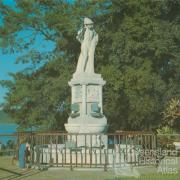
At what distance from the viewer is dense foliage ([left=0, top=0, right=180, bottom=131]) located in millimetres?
29594

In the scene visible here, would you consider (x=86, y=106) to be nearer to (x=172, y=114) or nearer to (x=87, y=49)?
(x=87, y=49)

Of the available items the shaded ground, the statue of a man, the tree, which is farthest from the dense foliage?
the shaded ground

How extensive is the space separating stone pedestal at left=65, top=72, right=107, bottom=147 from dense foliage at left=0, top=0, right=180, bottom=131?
7.67 m

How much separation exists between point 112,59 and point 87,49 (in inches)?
316

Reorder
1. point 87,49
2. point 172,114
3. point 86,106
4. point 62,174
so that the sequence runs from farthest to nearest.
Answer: point 172,114 → point 87,49 → point 86,106 → point 62,174

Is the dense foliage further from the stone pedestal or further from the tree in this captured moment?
the stone pedestal

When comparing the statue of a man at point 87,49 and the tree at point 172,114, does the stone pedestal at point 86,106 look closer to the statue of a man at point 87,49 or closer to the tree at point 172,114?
the statue of a man at point 87,49

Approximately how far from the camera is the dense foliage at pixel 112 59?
97.1ft

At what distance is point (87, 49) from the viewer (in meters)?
22.2

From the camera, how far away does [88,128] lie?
20.3m

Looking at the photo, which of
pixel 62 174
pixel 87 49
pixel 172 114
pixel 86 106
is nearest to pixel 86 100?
pixel 86 106

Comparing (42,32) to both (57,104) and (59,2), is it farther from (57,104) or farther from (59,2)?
(57,104)

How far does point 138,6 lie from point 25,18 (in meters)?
8.17

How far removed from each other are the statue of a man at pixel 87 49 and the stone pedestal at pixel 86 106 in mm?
556
